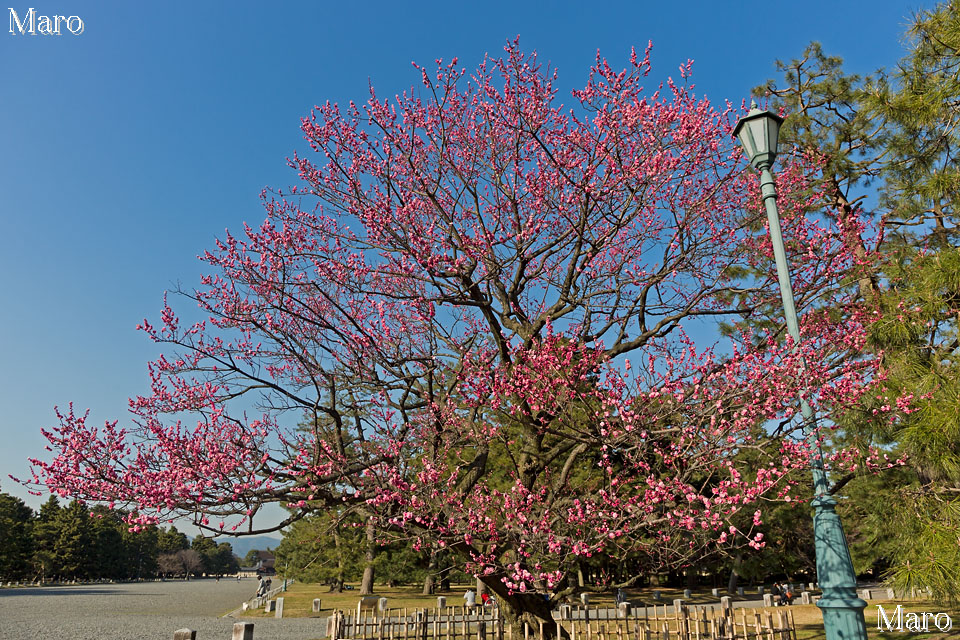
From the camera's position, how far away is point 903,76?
341 inches

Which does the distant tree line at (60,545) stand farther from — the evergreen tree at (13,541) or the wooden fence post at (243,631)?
the wooden fence post at (243,631)

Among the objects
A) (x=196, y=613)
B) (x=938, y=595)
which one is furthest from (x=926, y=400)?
(x=196, y=613)

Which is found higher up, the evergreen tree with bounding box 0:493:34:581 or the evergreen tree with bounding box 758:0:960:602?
the evergreen tree with bounding box 758:0:960:602

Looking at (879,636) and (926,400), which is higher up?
(926,400)

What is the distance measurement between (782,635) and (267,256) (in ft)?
43.3

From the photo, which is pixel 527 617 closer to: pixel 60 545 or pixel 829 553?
pixel 829 553

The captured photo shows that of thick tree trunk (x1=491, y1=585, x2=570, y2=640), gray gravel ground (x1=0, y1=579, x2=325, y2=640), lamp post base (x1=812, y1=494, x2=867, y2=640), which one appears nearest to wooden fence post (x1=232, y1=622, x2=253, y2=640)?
thick tree trunk (x1=491, y1=585, x2=570, y2=640)

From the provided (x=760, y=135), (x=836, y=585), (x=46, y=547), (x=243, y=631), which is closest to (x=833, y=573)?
(x=836, y=585)

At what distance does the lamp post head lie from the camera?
6.16m

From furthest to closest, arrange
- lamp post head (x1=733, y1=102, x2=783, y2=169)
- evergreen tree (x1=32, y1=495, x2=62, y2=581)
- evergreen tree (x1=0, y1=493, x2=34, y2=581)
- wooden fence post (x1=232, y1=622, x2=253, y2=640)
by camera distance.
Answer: evergreen tree (x1=32, y1=495, x2=62, y2=581) < evergreen tree (x1=0, y1=493, x2=34, y2=581) < wooden fence post (x1=232, y1=622, x2=253, y2=640) < lamp post head (x1=733, y1=102, x2=783, y2=169)

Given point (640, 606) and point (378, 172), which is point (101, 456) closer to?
point (378, 172)

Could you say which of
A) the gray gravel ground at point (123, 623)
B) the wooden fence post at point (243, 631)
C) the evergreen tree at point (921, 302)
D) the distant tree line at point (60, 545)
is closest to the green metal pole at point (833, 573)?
the evergreen tree at point (921, 302)

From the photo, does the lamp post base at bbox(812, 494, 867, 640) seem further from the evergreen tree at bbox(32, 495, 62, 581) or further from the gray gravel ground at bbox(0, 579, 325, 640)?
the evergreen tree at bbox(32, 495, 62, 581)

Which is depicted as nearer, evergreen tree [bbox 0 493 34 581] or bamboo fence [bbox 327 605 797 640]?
bamboo fence [bbox 327 605 797 640]
